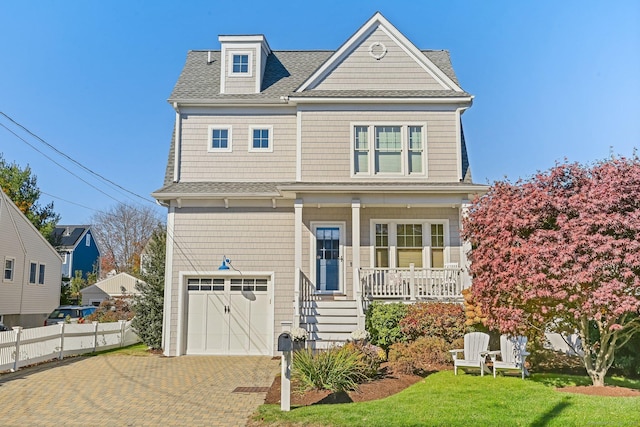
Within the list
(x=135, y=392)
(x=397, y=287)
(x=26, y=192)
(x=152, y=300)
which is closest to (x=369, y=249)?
(x=397, y=287)

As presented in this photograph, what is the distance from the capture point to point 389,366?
11477mm

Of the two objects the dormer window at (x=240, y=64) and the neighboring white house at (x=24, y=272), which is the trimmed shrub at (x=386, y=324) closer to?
the dormer window at (x=240, y=64)

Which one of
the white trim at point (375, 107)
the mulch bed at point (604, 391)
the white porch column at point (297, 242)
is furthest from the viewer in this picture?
the white trim at point (375, 107)

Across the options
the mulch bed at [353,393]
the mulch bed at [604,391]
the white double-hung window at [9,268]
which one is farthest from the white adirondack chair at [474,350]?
the white double-hung window at [9,268]

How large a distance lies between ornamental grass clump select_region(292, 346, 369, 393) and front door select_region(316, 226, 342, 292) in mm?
5613

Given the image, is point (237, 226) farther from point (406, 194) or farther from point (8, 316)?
point (8, 316)

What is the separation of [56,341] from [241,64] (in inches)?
384

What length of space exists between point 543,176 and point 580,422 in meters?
4.68

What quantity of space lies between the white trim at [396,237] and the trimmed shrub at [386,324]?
2.12 metres

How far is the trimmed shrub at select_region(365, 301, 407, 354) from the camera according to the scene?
13.0 meters

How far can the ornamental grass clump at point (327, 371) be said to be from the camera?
30.9 feet

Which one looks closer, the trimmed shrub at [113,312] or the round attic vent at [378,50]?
the round attic vent at [378,50]

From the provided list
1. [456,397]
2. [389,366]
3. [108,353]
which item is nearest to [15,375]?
[108,353]

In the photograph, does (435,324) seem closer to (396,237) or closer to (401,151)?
(396,237)
